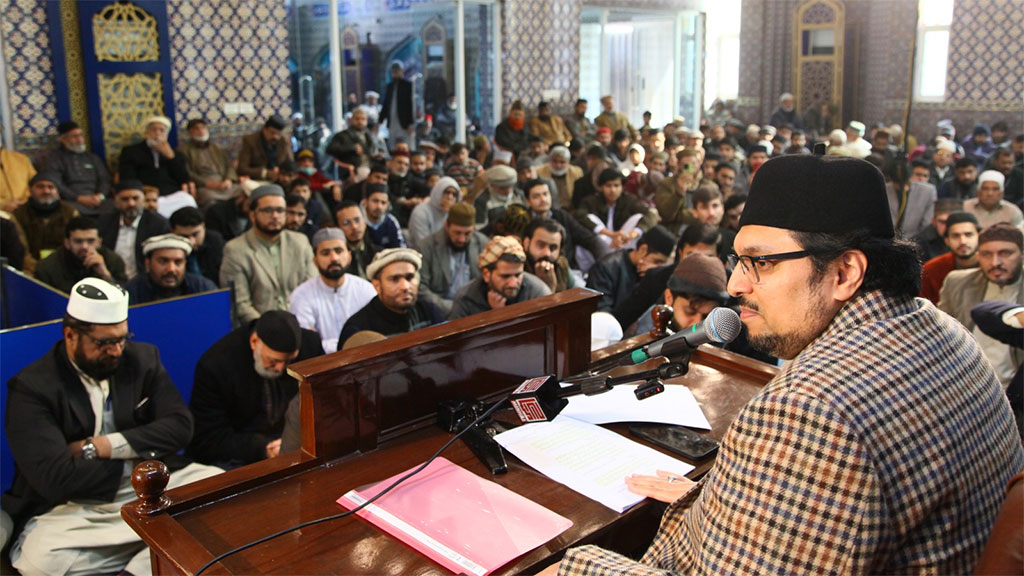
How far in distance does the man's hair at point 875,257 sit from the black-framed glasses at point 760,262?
16 millimetres

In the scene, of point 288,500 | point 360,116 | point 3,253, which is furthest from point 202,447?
point 360,116

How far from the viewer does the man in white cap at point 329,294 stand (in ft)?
14.2

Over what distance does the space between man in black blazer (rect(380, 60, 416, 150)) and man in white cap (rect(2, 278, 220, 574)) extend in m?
7.41

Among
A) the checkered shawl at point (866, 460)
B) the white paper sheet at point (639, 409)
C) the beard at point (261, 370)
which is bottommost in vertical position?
the beard at point (261, 370)

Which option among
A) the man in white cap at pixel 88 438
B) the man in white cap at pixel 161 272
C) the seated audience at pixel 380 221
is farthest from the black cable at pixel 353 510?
the seated audience at pixel 380 221

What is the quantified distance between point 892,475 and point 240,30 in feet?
26.6

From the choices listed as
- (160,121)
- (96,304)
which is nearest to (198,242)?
(96,304)

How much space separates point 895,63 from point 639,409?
1196 centimetres

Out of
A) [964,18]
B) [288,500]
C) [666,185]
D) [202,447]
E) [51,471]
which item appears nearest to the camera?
[288,500]

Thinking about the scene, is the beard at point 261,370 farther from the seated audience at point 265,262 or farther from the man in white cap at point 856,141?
the man in white cap at point 856,141

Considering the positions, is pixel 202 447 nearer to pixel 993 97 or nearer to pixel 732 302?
pixel 732 302

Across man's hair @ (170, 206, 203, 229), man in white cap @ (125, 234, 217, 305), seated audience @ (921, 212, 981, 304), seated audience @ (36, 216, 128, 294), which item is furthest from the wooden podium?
man's hair @ (170, 206, 203, 229)

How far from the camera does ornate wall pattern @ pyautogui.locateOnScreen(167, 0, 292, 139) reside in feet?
25.6

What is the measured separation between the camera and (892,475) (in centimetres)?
101
